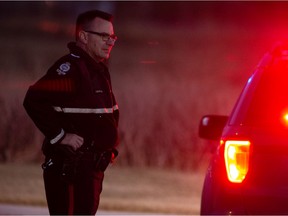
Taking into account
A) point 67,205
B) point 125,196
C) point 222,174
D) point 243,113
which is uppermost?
point 243,113

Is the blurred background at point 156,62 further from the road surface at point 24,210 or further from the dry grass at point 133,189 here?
the road surface at point 24,210

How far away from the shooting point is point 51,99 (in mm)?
4828

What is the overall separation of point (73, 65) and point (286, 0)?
1729 cm

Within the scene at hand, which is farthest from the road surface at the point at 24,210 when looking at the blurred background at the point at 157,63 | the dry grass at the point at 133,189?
the blurred background at the point at 157,63

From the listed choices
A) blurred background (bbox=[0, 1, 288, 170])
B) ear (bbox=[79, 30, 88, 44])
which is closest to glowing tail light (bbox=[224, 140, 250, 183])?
ear (bbox=[79, 30, 88, 44])

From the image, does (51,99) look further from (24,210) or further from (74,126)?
(24,210)

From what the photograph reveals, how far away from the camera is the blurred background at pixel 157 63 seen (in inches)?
498

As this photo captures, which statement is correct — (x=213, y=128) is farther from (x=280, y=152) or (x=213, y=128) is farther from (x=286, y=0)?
(x=286, y=0)

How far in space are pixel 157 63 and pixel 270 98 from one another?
1363cm

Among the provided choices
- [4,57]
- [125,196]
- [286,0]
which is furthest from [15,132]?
[286,0]

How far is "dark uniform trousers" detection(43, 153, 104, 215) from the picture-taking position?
486 cm

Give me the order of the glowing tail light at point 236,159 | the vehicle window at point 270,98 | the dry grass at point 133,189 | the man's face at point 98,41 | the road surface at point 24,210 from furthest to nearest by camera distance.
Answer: the dry grass at point 133,189, the road surface at point 24,210, the man's face at point 98,41, the vehicle window at point 270,98, the glowing tail light at point 236,159

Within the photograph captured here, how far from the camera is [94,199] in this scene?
489 centimetres

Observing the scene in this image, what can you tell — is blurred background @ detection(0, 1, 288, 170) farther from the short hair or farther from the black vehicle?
the black vehicle
